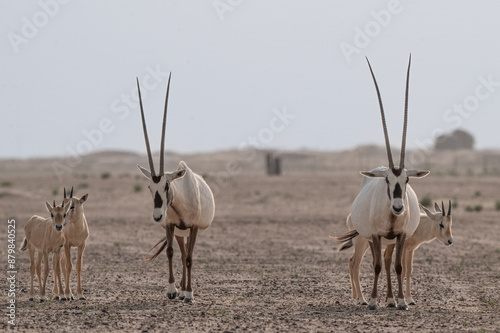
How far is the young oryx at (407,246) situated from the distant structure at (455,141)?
322 feet

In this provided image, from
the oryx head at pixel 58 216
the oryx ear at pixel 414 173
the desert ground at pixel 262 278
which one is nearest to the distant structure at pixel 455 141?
the desert ground at pixel 262 278

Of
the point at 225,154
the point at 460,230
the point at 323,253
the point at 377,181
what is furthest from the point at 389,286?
the point at 225,154

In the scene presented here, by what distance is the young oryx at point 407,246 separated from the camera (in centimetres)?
Result: 1163

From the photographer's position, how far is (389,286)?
1112 cm

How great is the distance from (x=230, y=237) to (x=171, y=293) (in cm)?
1081

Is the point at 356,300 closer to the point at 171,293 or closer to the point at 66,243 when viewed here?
the point at 171,293

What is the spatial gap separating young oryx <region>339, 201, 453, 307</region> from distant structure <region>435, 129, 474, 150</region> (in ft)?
322

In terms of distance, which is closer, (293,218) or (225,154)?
(293,218)

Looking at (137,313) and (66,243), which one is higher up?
(66,243)

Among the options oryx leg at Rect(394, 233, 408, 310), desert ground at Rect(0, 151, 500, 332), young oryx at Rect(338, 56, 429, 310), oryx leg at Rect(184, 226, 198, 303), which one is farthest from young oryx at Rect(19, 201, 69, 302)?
oryx leg at Rect(394, 233, 408, 310)

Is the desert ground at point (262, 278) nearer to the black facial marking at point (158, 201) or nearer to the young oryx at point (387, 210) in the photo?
the young oryx at point (387, 210)

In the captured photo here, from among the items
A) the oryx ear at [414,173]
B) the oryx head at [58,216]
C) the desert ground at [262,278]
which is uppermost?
the oryx ear at [414,173]

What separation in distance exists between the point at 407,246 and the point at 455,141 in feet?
341

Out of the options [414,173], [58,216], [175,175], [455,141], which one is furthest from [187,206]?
[455,141]
